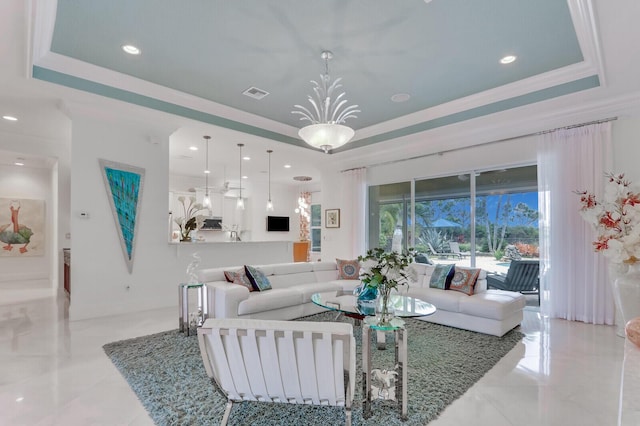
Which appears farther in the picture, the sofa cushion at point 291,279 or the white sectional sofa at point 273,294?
the sofa cushion at point 291,279

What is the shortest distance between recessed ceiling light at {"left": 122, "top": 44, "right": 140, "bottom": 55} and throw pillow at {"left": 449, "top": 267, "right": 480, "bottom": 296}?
15.9ft

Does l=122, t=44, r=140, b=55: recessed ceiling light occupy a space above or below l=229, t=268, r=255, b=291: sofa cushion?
above

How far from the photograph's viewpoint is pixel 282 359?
185 centimetres

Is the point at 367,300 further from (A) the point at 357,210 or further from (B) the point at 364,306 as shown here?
(A) the point at 357,210

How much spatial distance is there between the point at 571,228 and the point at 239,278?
4568 millimetres

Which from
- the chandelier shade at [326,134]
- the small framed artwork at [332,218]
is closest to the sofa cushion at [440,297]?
the chandelier shade at [326,134]

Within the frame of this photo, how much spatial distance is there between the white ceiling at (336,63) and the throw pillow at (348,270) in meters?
2.58

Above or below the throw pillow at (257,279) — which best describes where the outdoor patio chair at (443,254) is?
above

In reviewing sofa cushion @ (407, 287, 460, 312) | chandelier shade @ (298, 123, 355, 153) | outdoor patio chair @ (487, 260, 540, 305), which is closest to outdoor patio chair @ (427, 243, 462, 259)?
outdoor patio chair @ (487, 260, 540, 305)

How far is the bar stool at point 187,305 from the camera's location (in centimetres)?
389

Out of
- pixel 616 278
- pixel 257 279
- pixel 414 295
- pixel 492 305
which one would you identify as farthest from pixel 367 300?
pixel 616 278

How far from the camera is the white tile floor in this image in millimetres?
2211

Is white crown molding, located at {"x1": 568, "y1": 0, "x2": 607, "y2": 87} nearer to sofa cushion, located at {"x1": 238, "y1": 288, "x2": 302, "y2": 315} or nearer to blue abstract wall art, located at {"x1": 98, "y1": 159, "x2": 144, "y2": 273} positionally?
sofa cushion, located at {"x1": 238, "y1": 288, "x2": 302, "y2": 315}

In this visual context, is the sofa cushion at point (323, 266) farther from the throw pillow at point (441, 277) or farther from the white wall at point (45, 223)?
the white wall at point (45, 223)
